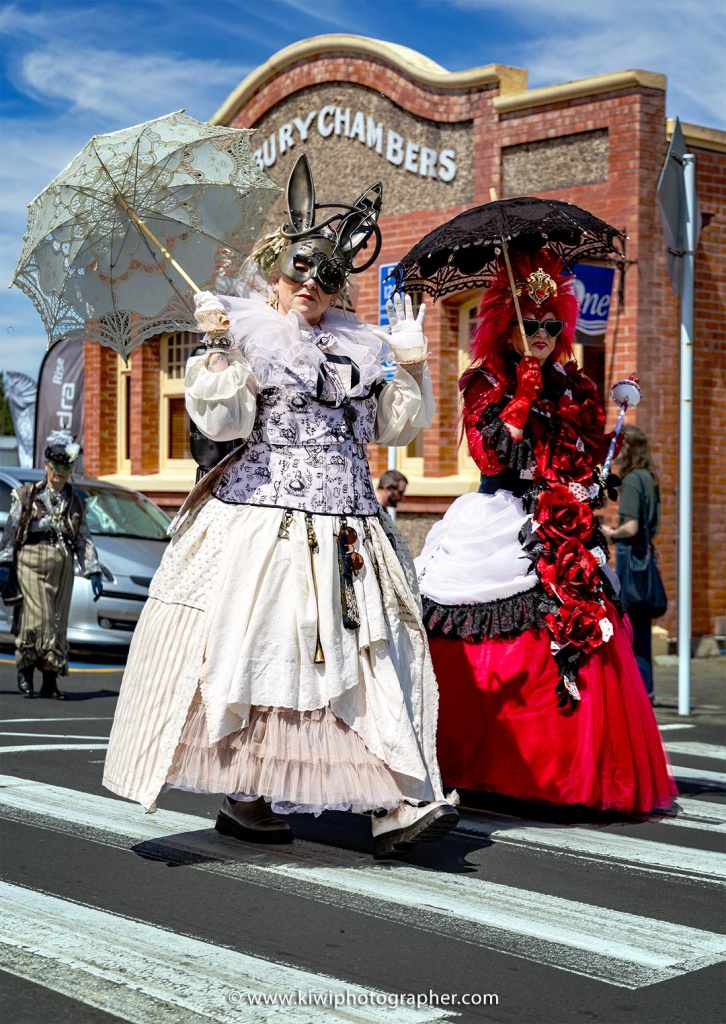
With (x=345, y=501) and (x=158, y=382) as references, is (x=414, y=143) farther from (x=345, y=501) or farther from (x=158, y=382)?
(x=345, y=501)

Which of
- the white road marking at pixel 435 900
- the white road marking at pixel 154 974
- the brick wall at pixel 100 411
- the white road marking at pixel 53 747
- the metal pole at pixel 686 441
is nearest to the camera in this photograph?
the white road marking at pixel 154 974

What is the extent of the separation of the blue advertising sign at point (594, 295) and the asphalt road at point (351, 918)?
7.52 metres

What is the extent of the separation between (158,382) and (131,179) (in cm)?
1428

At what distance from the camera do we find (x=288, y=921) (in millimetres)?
4285

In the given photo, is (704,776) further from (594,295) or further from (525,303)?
(594,295)

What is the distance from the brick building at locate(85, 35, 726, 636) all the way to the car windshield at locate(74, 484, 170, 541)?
291 cm

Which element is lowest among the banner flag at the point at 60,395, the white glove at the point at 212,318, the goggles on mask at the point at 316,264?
the white glove at the point at 212,318

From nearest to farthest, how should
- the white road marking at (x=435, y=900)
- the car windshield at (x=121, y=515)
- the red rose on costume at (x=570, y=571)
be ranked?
the white road marking at (x=435, y=900)
the red rose on costume at (x=570, y=571)
the car windshield at (x=121, y=515)

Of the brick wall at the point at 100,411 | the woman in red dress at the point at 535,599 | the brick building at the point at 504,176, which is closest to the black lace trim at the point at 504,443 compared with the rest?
the woman in red dress at the point at 535,599

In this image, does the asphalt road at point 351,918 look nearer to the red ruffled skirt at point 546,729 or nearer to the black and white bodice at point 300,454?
the red ruffled skirt at point 546,729

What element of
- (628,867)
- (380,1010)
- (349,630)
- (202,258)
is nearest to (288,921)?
(380,1010)

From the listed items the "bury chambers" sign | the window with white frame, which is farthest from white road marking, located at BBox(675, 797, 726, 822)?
the window with white frame

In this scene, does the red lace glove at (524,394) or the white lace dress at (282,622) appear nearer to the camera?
the white lace dress at (282,622)

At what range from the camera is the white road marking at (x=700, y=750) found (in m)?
8.19
